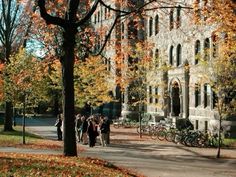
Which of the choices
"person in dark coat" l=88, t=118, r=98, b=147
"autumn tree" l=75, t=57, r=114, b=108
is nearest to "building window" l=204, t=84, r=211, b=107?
"autumn tree" l=75, t=57, r=114, b=108

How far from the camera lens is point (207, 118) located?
3878cm

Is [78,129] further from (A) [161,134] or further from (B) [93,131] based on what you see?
(A) [161,134]

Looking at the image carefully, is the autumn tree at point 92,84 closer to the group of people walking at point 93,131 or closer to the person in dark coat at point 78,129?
the person in dark coat at point 78,129

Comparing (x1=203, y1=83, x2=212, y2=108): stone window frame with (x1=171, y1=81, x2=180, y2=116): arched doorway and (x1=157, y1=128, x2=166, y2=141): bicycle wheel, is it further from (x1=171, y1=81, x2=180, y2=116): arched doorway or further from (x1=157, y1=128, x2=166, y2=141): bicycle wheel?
(x1=171, y1=81, x2=180, y2=116): arched doorway

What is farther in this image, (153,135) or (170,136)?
(153,135)

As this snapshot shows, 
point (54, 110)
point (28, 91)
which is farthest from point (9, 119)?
point (54, 110)

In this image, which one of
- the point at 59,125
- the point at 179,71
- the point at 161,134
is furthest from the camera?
the point at 179,71

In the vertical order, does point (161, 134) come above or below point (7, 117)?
below

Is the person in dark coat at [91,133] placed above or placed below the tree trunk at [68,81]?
below

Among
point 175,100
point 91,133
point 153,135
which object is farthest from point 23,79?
point 175,100

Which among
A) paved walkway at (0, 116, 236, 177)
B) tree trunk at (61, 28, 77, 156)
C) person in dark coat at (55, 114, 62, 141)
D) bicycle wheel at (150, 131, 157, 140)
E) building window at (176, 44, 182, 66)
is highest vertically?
building window at (176, 44, 182, 66)

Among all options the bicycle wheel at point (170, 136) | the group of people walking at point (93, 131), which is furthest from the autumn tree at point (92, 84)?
the group of people walking at point (93, 131)

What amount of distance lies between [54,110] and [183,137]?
50917 mm

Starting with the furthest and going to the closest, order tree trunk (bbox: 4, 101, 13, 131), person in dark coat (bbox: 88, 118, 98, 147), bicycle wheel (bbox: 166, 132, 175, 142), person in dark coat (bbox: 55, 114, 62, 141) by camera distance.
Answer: tree trunk (bbox: 4, 101, 13, 131), person in dark coat (bbox: 55, 114, 62, 141), bicycle wheel (bbox: 166, 132, 175, 142), person in dark coat (bbox: 88, 118, 98, 147)
